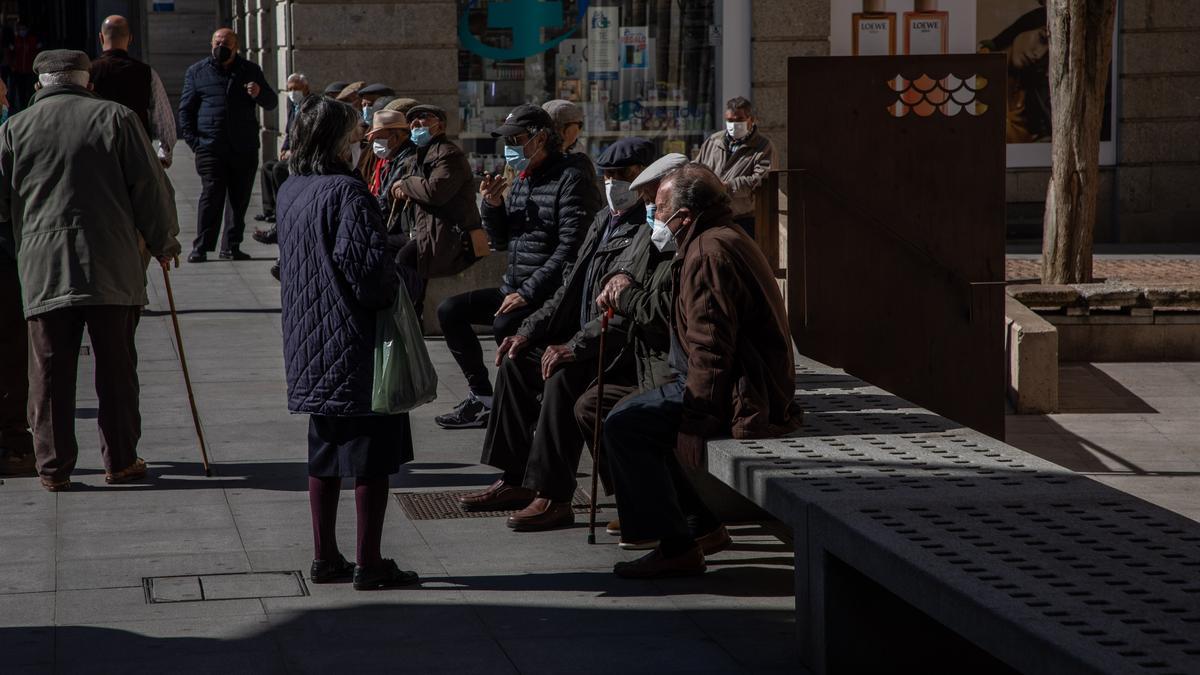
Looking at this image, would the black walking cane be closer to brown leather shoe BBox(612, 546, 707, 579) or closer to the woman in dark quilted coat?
brown leather shoe BBox(612, 546, 707, 579)

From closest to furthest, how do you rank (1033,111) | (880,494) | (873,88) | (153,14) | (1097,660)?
(1097,660)
(880,494)
(873,88)
(1033,111)
(153,14)

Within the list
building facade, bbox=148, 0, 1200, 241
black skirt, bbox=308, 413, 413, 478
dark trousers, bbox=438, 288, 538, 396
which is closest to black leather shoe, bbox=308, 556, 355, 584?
black skirt, bbox=308, 413, 413, 478

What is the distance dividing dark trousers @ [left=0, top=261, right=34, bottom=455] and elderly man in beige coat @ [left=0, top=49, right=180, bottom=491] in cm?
37

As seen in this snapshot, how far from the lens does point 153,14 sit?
1114 inches

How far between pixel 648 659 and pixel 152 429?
4.41 meters

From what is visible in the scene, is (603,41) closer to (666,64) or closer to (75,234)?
(666,64)

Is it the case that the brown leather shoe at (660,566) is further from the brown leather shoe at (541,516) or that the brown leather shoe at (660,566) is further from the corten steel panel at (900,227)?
the corten steel panel at (900,227)

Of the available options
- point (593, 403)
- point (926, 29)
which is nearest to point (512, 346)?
point (593, 403)

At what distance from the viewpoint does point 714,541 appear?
654 cm

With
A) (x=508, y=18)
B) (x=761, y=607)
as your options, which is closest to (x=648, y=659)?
(x=761, y=607)

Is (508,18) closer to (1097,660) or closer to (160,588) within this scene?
(160,588)

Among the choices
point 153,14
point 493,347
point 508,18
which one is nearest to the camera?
point 493,347

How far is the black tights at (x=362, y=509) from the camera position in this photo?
5938 millimetres

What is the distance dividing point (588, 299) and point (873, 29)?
1150 centimetres
